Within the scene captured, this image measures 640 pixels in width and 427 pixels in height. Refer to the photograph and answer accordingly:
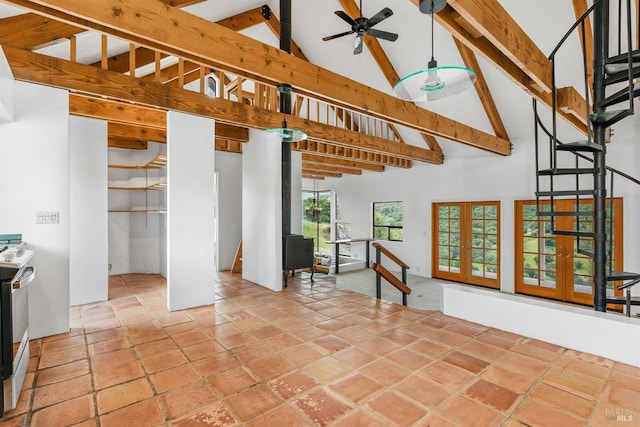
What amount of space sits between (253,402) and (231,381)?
13.2 inches

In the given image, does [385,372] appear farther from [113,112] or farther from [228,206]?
[228,206]

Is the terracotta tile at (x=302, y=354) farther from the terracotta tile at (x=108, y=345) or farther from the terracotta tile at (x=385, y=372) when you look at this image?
the terracotta tile at (x=108, y=345)

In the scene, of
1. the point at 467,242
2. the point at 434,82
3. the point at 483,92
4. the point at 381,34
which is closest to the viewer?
the point at 434,82

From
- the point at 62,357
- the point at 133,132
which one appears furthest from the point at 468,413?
the point at 133,132

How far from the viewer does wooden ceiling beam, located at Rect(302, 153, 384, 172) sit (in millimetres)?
7297

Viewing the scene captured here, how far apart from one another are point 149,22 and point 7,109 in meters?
1.73

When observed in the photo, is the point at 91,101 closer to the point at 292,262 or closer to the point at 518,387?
the point at 292,262

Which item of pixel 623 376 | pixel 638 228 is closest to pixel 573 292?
pixel 638 228

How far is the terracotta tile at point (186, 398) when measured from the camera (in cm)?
194

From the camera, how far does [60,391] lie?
2156 mm

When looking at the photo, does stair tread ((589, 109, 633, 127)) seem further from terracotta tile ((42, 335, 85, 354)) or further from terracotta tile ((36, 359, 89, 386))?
terracotta tile ((42, 335, 85, 354))

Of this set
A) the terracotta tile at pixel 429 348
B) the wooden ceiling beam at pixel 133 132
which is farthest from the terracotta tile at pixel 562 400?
the wooden ceiling beam at pixel 133 132

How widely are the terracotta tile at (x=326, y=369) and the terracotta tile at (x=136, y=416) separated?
105cm

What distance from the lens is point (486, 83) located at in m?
5.25
